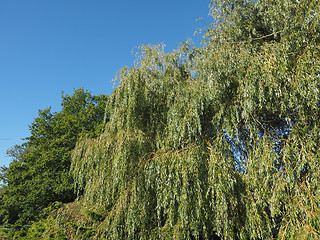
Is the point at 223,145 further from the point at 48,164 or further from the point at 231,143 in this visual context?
the point at 48,164

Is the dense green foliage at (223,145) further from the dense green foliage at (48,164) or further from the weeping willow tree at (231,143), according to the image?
the dense green foliage at (48,164)

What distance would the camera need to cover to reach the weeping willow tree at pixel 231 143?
3.96m

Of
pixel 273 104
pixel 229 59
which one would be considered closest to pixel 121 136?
pixel 229 59

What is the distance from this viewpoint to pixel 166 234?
14.8 feet

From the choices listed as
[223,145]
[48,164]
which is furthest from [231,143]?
[48,164]

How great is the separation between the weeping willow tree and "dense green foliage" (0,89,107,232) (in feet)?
18.1

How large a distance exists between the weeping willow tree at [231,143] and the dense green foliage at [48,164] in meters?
5.53

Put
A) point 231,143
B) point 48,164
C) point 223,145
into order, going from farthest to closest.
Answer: point 48,164
point 231,143
point 223,145

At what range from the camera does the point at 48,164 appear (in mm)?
11352

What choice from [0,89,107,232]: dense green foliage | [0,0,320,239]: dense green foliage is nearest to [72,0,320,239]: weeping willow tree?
[0,0,320,239]: dense green foliage

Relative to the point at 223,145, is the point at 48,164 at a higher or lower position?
higher

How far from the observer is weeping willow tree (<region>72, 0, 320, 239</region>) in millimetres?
3963

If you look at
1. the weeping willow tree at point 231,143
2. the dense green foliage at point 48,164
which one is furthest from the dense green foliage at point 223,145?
the dense green foliage at point 48,164

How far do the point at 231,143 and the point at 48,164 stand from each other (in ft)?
31.0
